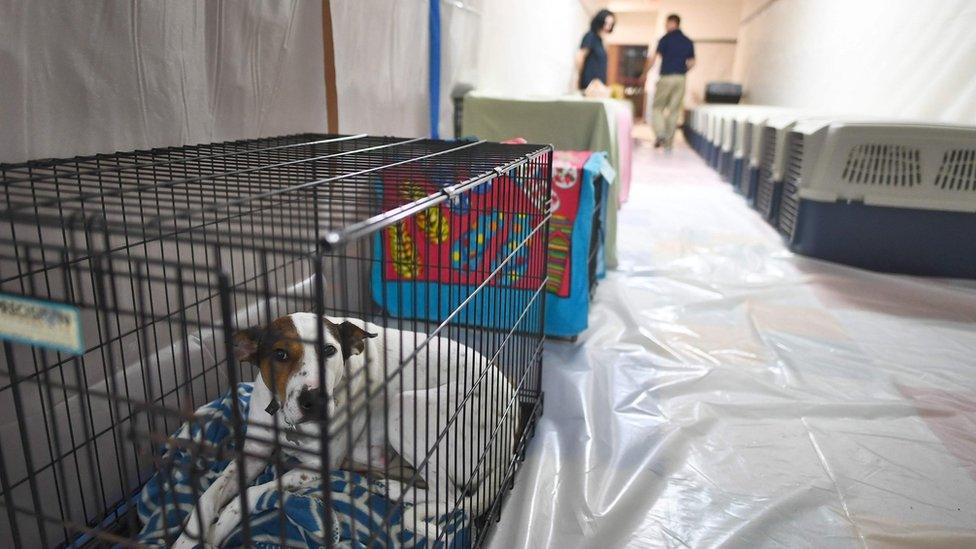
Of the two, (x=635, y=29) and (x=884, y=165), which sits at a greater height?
(x=635, y=29)

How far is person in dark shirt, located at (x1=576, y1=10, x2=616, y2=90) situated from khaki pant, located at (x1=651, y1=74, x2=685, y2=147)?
2.60m

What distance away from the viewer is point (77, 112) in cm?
112

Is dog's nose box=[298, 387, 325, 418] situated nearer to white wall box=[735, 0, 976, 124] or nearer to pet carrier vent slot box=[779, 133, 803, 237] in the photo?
pet carrier vent slot box=[779, 133, 803, 237]

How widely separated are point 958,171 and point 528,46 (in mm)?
3042

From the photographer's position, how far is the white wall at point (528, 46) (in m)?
3.64

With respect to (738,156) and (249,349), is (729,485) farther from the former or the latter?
(738,156)

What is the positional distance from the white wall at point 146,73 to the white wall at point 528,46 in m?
1.93

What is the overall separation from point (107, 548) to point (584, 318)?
1.37m

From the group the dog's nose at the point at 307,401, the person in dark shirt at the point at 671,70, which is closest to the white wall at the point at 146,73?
the dog's nose at the point at 307,401

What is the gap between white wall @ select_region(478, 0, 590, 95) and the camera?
11.9 feet

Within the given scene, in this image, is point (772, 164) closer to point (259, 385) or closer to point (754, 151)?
point (754, 151)

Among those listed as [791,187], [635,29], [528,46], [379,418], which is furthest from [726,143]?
[635,29]

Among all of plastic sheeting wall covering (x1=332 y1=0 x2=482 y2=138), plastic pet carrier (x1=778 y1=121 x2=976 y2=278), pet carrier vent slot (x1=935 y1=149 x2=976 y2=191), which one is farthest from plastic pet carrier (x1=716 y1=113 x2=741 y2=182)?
plastic sheeting wall covering (x1=332 y1=0 x2=482 y2=138)

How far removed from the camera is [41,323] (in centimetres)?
62
